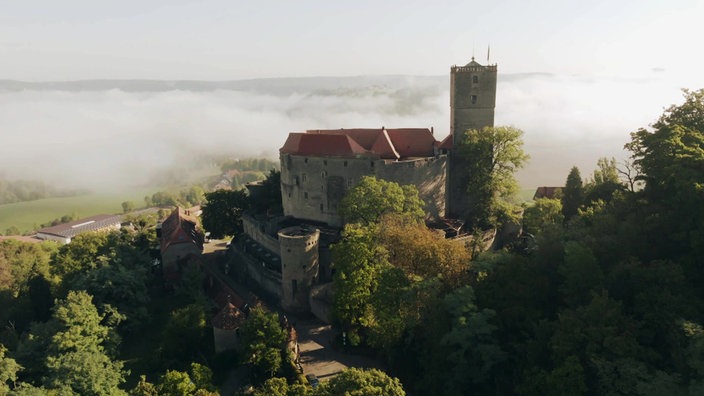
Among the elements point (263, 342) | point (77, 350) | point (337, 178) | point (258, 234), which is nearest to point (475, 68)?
point (337, 178)

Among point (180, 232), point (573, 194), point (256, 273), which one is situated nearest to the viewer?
point (256, 273)

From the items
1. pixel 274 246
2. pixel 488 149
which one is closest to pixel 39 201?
pixel 274 246

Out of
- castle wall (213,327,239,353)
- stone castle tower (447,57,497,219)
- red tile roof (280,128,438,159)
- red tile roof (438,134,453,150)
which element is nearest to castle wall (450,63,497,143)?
stone castle tower (447,57,497,219)

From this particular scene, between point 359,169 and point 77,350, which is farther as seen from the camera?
point 359,169

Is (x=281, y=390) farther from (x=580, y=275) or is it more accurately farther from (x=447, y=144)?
(x=447, y=144)

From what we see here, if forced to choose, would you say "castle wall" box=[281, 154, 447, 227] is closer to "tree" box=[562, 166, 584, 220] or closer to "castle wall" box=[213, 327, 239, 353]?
"tree" box=[562, 166, 584, 220]

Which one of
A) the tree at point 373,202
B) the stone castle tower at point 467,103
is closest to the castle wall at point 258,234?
the tree at point 373,202
